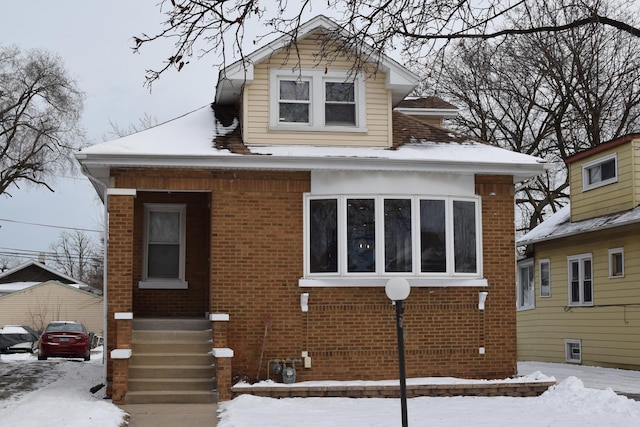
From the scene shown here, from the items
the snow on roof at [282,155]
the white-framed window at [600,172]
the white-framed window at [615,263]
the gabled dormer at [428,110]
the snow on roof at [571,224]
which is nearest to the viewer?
the snow on roof at [282,155]

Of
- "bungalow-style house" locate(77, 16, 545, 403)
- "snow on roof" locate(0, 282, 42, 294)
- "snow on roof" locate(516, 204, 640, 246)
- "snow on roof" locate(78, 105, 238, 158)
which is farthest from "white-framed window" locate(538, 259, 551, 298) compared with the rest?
"snow on roof" locate(0, 282, 42, 294)

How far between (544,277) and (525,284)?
2236mm

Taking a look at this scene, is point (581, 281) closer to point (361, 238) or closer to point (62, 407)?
point (361, 238)

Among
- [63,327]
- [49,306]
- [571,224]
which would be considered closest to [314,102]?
[571,224]

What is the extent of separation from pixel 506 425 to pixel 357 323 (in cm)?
445

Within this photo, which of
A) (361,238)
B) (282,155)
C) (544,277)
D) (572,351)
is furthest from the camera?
(544,277)

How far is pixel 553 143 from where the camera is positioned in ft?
118

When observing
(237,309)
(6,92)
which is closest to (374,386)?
(237,309)

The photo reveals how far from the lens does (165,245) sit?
17.6 m

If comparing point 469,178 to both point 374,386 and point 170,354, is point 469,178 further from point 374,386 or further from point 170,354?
point 170,354

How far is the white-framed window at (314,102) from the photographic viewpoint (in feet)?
53.5

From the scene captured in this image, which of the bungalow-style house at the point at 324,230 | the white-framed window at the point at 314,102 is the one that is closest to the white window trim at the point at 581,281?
the bungalow-style house at the point at 324,230

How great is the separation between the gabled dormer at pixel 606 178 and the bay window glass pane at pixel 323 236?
8.94 meters

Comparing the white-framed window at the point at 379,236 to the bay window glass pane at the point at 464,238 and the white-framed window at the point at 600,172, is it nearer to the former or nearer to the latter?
the bay window glass pane at the point at 464,238
